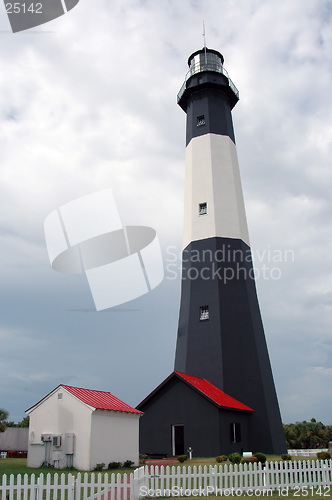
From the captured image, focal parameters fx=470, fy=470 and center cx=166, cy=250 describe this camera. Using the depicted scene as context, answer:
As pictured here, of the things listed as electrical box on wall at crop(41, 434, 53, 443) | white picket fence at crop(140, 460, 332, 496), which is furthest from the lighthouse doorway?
white picket fence at crop(140, 460, 332, 496)

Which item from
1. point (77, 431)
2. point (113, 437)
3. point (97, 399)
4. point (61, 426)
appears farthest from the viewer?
point (97, 399)

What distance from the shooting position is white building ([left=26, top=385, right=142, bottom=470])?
57.1ft

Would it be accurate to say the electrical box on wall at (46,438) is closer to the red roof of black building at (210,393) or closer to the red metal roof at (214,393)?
the red roof of black building at (210,393)

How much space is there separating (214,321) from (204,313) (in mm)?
900

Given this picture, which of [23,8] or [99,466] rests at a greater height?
[23,8]

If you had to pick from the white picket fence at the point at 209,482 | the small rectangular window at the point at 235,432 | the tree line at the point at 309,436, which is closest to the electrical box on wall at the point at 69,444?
Answer: the white picket fence at the point at 209,482

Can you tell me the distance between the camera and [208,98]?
1227 inches

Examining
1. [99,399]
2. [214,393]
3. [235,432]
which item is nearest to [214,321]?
[214,393]

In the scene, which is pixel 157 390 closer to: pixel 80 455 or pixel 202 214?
pixel 80 455

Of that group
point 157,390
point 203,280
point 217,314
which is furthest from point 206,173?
point 157,390

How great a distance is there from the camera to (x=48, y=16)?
52.6 feet

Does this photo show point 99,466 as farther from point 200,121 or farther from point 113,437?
point 200,121

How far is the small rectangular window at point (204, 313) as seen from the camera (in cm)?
2655

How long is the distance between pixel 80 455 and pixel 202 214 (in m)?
15.9
